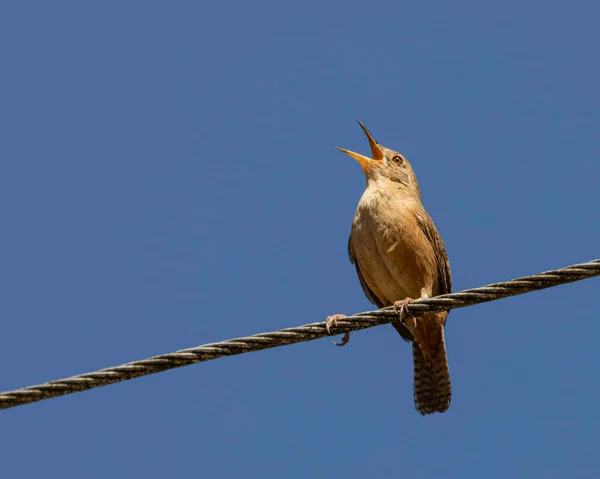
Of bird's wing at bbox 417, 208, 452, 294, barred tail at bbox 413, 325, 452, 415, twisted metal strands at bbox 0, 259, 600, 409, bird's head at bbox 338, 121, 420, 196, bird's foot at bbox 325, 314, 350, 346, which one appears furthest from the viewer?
bird's head at bbox 338, 121, 420, 196

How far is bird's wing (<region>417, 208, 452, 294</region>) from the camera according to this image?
404 inches

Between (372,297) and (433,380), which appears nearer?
(372,297)

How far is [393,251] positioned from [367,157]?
78.9 inches

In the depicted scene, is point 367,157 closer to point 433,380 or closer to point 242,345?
point 433,380

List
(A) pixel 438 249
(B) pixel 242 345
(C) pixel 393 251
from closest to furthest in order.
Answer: (B) pixel 242 345 → (C) pixel 393 251 → (A) pixel 438 249

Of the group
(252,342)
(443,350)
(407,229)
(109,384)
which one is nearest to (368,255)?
(407,229)

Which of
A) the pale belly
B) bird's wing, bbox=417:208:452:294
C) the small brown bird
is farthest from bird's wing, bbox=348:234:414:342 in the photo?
bird's wing, bbox=417:208:452:294

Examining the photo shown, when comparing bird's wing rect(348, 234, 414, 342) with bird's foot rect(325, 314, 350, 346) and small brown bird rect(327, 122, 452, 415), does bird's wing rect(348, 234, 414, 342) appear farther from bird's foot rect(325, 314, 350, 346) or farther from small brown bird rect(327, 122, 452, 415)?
bird's foot rect(325, 314, 350, 346)

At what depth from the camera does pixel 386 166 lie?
11.3 meters

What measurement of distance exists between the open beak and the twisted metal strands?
4.54 meters

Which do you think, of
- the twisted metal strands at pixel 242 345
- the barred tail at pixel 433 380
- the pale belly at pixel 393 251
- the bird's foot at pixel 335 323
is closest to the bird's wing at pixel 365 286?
the pale belly at pixel 393 251

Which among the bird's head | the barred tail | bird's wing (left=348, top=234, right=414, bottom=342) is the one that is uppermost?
the bird's head

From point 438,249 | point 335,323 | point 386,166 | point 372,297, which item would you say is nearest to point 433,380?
point 372,297

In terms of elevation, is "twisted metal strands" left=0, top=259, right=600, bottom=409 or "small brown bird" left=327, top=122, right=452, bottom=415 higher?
"small brown bird" left=327, top=122, right=452, bottom=415
